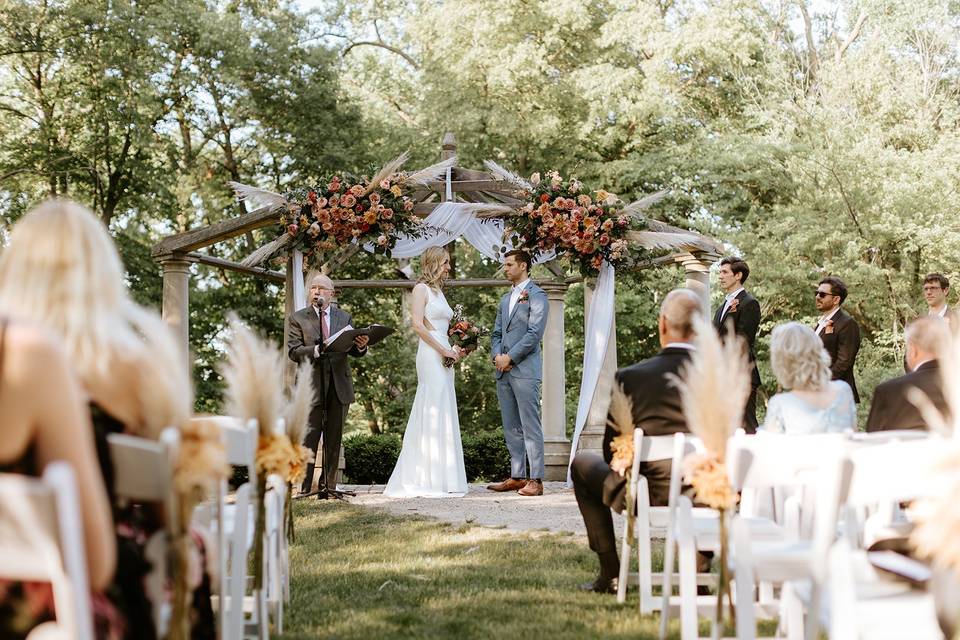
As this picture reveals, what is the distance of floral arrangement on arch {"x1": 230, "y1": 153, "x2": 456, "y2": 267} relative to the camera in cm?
987

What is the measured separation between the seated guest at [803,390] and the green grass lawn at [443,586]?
41.8 inches

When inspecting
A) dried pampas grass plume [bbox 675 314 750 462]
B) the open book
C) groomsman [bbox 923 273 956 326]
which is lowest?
dried pampas grass plume [bbox 675 314 750 462]

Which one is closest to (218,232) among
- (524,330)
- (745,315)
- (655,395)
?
(524,330)

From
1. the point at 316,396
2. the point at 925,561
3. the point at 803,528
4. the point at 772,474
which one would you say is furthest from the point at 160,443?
the point at 316,396

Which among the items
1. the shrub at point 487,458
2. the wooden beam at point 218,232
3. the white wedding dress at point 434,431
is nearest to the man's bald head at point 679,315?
the white wedding dress at point 434,431

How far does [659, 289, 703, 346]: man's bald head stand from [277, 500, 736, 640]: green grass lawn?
1.38 meters

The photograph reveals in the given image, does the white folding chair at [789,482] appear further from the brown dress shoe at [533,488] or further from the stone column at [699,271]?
the stone column at [699,271]

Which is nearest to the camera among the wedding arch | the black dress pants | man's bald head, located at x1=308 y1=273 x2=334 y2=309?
man's bald head, located at x1=308 y1=273 x2=334 y2=309

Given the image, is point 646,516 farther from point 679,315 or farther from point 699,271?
point 699,271

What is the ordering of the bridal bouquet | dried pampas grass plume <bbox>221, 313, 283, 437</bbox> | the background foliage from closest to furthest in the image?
dried pampas grass plume <bbox>221, 313, 283, 437</bbox>
the bridal bouquet
the background foliage

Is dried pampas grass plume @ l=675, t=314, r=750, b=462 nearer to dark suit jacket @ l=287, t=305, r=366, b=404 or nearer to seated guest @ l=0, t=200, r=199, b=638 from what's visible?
seated guest @ l=0, t=200, r=199, b=638

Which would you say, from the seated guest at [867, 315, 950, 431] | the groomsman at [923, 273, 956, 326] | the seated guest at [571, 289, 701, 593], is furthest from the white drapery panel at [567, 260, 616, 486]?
the seated guest at [867, 315, 950, 431]

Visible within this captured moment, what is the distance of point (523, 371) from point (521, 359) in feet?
0.42

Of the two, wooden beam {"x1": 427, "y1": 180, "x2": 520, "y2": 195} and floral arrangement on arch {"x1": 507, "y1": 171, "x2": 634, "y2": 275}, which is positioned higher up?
wooden beam {"x1": 427, "y1": 180, "x2": 520, "y2": 195}
